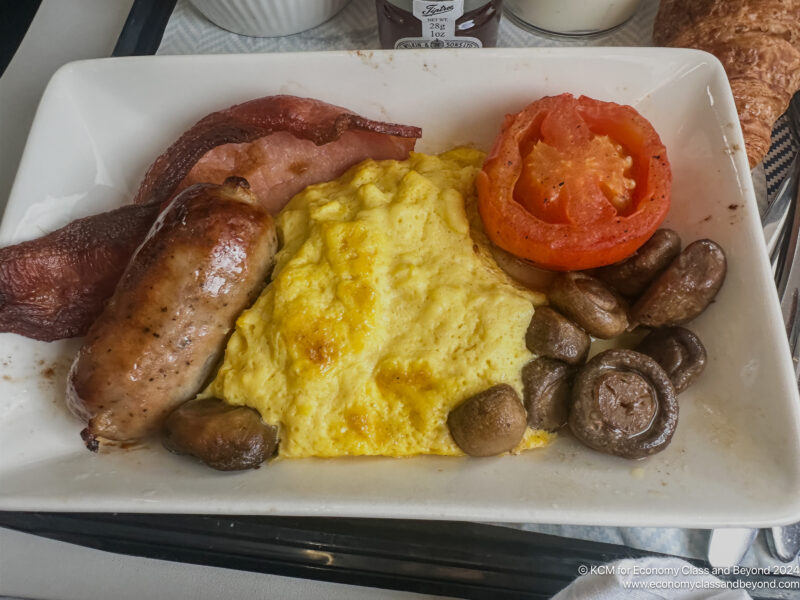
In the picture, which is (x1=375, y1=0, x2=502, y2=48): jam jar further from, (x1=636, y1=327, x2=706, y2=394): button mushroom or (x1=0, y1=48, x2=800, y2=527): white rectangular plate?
(x1=636, y1=327, x2=706, y2=394): button mushroom

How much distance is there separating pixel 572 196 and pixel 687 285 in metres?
0.35

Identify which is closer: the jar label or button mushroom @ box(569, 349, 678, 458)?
button mushroom @ box(569, 349, 678, 458)

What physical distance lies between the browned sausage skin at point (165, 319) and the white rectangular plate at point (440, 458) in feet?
0.44

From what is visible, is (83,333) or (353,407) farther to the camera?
(83,333)

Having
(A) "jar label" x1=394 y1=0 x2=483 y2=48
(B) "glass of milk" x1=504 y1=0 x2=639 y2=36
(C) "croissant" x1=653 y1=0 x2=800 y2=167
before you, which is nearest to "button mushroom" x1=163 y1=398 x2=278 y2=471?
(A) "jar label" x1=394 y1=0 x2=483 y2=48

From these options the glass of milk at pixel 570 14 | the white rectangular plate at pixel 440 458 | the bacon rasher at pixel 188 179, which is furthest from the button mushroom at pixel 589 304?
the glass of milk at pixel 570 14

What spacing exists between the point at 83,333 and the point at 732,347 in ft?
5.47

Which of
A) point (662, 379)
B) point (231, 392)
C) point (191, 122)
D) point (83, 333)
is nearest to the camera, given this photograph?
point (662, 379)

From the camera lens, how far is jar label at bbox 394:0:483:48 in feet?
6.29

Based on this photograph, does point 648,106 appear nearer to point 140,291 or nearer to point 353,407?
point 353,407

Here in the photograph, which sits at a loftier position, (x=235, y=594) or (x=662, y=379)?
(x=662, y=379)

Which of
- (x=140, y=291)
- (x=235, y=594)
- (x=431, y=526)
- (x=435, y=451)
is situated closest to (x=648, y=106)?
(x=435, y=451)

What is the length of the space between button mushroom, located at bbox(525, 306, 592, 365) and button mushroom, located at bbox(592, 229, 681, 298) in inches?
8.0

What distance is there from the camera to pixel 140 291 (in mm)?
1495
